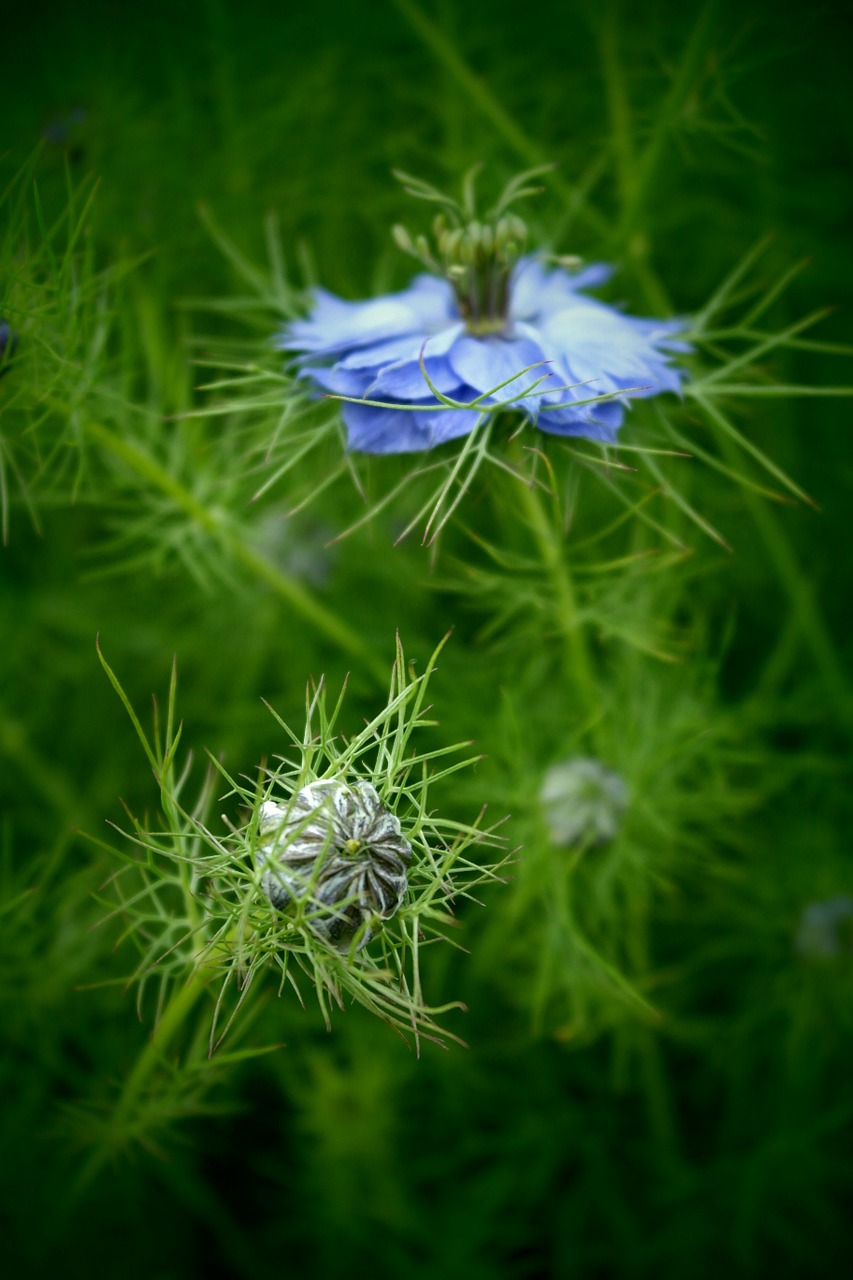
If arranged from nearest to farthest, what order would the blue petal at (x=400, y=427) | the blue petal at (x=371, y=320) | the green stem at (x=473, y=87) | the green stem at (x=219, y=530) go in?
the blue petal at (x=400, y=427)
the blue petal at (x=371, y=320)
the green stem at (x=219, y=530)
the green stem at (x=473, y=87)

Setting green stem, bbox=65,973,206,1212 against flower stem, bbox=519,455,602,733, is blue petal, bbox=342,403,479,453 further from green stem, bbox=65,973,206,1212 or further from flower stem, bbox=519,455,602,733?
green stem, bbox=65,973,206,1212

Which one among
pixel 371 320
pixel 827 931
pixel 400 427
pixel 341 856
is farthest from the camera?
pixel 827 931

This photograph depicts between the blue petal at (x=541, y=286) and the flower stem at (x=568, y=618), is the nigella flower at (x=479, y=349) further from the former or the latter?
the flower stem at (x=568, y=618)

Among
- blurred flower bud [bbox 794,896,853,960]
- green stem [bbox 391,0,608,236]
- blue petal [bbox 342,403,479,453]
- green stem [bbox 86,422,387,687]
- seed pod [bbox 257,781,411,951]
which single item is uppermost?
green stem [bbox 391,0,608,236]

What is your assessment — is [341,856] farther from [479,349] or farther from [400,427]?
[479,349]

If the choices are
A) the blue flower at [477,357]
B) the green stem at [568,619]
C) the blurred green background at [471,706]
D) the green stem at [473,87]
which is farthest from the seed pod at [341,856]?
the green stem at [473,87]

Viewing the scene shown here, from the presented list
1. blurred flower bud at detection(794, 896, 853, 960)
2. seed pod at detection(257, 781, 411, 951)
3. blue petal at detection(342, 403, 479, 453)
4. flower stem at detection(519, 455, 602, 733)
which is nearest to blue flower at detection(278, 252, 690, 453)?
blue petal at detection(342, 403, 479, 453)

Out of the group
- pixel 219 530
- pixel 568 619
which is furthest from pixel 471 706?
pixel 219 530
